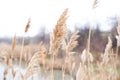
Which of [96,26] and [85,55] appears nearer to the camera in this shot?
[85,55]

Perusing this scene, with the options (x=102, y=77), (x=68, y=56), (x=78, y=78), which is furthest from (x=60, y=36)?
(x=102, y=77)

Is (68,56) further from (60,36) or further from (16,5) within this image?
(16,5)

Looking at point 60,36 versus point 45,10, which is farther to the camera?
point 45,10

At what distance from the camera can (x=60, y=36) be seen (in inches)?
51.5

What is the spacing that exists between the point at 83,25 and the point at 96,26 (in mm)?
461

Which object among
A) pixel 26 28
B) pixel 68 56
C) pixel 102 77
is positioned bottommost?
pixel 102 77

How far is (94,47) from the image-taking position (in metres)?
7.93

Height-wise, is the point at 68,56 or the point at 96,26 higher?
the point at 96,26

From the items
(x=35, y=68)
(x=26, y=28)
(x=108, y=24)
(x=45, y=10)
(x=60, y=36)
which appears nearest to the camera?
(x=60, y=36)

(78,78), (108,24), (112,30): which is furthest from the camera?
(108,24)

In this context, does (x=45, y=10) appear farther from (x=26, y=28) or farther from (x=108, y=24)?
(x=26, y=28)

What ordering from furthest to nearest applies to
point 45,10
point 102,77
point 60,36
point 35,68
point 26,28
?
point 45,10 < point 102,77 < point 26,28 < point 35,68 < point 60,36

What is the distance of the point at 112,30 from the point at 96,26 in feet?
2.79

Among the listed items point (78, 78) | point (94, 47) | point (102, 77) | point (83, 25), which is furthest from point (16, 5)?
point (78, 78)
